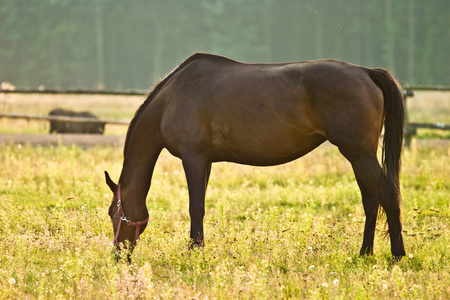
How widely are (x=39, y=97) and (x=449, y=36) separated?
3518 centimetres

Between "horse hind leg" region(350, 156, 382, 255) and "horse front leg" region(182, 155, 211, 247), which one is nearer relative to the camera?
"horse hind leg" region(350, 156, 382, 255)

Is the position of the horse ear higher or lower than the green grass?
higher

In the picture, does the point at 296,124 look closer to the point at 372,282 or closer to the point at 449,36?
the point at 372,282

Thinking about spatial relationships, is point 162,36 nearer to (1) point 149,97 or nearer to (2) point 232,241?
(1) point 149,97

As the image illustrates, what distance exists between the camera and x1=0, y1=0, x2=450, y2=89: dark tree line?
49.9 metres

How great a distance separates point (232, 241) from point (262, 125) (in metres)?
1.25

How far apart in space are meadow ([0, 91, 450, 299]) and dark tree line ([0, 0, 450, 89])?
136 ft

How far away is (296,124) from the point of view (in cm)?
492

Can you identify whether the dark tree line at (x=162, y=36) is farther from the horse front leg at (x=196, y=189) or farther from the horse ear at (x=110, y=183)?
the horse front leg at (x=196, y=189)

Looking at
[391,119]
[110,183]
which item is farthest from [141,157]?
[391,119]

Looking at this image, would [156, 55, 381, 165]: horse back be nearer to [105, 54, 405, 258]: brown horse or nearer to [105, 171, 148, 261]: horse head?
[105, 54, 405, 258]: brown horse

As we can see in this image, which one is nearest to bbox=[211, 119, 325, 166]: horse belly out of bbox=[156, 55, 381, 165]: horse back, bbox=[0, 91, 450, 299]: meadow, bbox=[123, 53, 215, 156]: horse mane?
bbox=[156, 55, 381, 165]: horse back

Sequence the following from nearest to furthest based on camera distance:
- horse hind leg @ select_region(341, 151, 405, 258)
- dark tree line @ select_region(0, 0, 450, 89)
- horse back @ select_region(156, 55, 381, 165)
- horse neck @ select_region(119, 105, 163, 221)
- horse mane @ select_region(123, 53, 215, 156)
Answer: horse hind leg @ select_region(341, 151, 405, 258)
horse back @ select_region(156, 55, 381, 165)
horse neck @ select_region(119, 105, 163, 221)
horse mane @ select_region(123, 53, 215, 156)
dark tree line @ select_region(0, 0, 450, 89)

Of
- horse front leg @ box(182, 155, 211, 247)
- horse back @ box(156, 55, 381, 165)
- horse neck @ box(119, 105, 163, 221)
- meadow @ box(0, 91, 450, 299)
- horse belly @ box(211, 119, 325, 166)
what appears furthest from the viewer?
horse neck @ box(119, 105, 163, 221)
